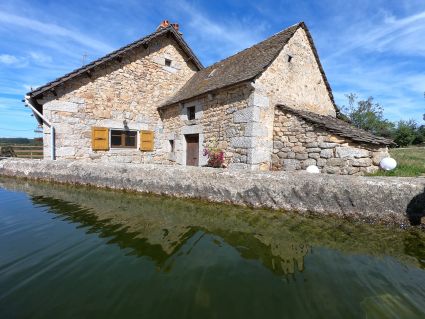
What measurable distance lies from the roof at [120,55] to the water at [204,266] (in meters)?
6.02

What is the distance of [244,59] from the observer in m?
9.62

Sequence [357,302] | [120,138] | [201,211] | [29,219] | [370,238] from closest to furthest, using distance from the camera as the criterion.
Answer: [357,302], [370,238], [29,219], [201,211], [120,138]

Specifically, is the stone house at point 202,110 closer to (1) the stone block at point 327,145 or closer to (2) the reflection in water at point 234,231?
(1) the stone block at point 327,145

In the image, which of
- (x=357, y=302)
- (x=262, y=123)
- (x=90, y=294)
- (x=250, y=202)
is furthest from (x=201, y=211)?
(x=262, y=123)

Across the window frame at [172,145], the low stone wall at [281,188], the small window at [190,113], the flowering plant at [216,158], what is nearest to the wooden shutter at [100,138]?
the window frame at [172,145]

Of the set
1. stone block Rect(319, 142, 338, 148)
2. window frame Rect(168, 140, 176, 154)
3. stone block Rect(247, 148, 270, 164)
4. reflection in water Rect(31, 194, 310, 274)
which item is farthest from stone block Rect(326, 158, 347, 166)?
window frame Rect(168, 140, 176, 154)

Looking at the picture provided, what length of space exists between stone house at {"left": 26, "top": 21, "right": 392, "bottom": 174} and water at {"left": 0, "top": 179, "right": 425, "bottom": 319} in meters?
3.77

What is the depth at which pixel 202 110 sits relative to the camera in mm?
9297

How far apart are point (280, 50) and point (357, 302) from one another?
25.6 feet

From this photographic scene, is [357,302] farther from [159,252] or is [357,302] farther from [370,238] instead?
[159,252]

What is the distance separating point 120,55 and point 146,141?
12.1 ft

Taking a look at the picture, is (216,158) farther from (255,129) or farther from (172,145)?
(172,145)

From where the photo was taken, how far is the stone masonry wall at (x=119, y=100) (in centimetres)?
940

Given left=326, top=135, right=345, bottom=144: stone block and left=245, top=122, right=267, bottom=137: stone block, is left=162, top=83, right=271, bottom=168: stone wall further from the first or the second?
left=326, top=135, right=345, bottom=144: stone block
